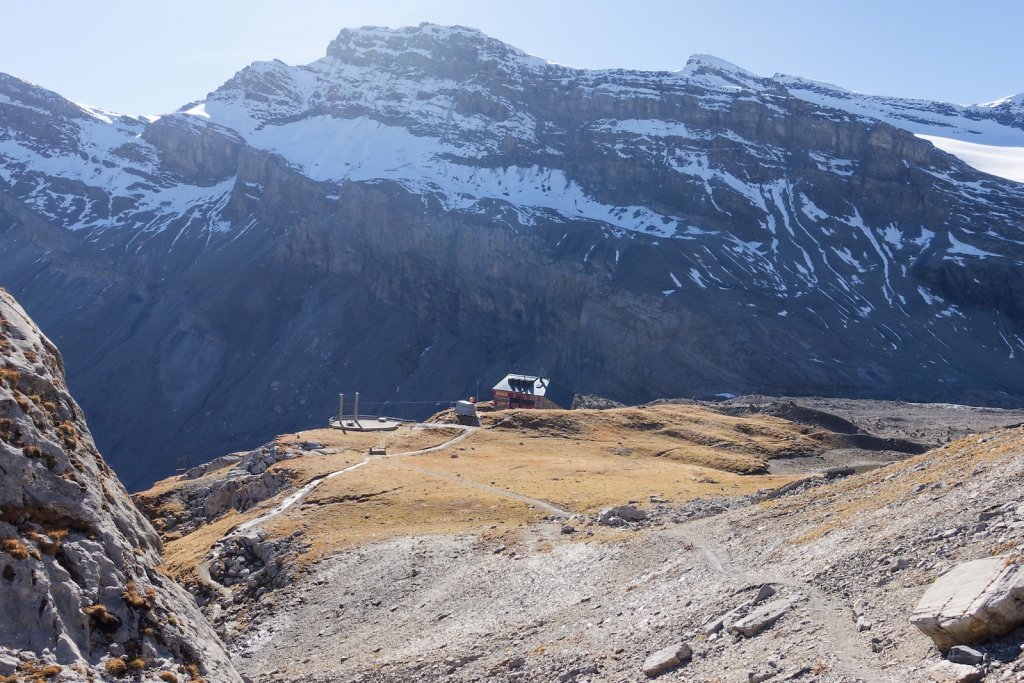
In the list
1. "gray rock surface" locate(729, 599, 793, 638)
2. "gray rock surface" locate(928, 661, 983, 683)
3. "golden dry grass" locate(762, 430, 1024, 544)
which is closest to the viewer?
"gray rock surface" locate(928, 661, 983, 683)

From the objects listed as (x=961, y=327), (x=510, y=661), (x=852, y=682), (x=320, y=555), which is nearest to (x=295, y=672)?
(x=510, y=661)

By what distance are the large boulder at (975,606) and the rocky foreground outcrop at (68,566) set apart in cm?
1327

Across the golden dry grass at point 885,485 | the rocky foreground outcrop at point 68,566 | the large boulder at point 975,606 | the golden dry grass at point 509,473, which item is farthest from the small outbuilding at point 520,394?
the large boulder at point 975,606

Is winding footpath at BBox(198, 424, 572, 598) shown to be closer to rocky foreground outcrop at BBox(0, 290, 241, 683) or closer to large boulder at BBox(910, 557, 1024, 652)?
rocky foreground outcrop at BBox(0, 290, 241, 683)

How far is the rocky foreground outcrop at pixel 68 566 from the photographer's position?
1445 cm

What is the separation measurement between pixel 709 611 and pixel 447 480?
1400 inches

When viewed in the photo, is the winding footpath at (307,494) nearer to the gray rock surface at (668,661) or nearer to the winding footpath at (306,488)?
the winding footpath at (306,488)

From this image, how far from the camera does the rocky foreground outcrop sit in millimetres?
14445

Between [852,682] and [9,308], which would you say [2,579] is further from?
[852,682]

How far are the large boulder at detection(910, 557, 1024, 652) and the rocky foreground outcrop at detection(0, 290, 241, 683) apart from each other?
13270 mm

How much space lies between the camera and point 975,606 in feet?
47.5

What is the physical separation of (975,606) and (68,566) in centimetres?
1576

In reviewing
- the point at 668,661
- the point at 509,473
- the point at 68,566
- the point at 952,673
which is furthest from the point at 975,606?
the point at 509,473

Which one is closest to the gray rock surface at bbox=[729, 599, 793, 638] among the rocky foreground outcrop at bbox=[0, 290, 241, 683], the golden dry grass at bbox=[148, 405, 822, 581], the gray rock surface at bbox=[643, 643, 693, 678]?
the gray rock surface at bbox=[643, 643, 693, 678]
